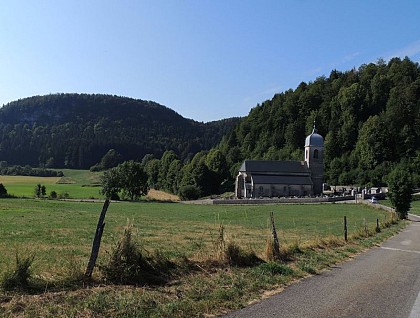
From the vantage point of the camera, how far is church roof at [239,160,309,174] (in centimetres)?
11506

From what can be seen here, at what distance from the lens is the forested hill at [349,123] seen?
381 ft

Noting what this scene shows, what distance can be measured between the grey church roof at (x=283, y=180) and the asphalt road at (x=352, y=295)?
97.9 meters

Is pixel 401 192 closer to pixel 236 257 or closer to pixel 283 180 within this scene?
pixel 236 257

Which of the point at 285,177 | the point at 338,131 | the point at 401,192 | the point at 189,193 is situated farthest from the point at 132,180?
the point at 338,131

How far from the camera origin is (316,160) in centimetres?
11625

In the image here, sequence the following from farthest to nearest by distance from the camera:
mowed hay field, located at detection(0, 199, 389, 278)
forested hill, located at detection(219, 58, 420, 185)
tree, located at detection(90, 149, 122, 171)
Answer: tree, located at detection(90, 149, 122, 171) < forested hill, located at detection(219, 58, 420, 185) < mowed hay field, located at detection(0, 199, 389, 278)

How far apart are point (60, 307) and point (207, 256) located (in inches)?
199

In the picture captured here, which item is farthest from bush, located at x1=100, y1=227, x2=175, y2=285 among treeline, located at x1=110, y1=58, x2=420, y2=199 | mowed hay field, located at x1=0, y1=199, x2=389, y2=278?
treeline, located at x1=110, y1=58, x2=420, y2=199

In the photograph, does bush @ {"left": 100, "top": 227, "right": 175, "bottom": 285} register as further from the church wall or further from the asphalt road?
the church wall

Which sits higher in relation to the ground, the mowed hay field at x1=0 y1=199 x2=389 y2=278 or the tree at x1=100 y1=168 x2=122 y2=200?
the tree at x1=100 y1=168 x2=122 y2=200

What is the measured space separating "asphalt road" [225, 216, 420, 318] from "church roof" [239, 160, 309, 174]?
336 ft

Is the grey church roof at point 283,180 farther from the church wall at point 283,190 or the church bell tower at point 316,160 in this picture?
the church bell tower at point 316,160

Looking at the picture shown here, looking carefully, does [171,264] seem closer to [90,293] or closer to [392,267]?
[90,293]

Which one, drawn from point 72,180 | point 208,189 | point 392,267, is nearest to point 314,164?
point 208,189
